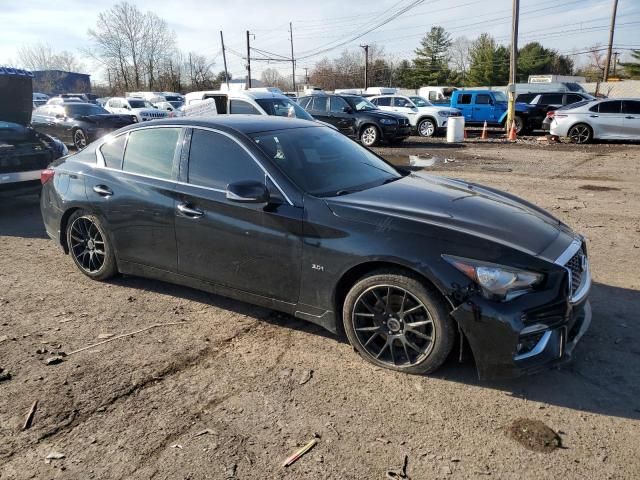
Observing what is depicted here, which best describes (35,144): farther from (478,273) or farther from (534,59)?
(534,59)

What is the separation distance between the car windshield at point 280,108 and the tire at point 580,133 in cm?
987

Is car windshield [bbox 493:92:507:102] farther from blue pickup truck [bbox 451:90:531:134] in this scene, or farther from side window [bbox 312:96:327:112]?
side window [bbox 312:96:327:112]

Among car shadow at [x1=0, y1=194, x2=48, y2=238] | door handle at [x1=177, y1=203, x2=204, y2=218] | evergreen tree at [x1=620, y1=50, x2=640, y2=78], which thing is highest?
evergreen tree at [x1=620, y1=50, x2=640, y2=78]

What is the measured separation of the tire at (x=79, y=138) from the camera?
16609 millimetres

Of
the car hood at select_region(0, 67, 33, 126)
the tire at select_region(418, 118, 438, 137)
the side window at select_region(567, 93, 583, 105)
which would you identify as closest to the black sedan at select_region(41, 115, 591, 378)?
the car hood at select_region(0, 67, 33, 126)

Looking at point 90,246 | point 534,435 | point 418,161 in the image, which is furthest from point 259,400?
point 418,161

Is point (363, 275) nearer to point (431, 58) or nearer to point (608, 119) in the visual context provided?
point (608, 119)

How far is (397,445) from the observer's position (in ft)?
9.05

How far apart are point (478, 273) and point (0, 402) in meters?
2.99

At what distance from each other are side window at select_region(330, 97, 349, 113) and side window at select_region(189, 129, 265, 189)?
14.4 m

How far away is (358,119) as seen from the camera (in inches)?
704

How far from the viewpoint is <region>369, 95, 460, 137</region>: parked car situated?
21984 millimetres

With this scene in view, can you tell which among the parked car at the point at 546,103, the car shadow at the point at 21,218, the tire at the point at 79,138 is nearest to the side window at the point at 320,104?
the tire at the point at 79,138

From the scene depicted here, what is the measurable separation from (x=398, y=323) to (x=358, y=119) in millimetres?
15258
